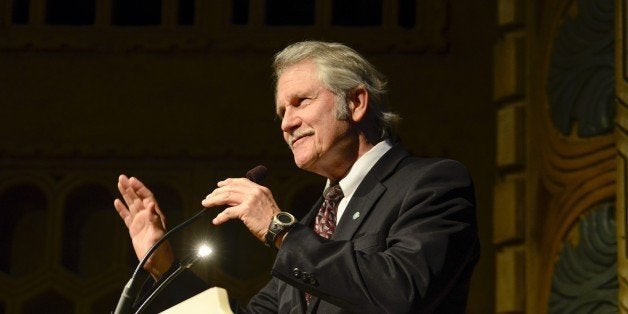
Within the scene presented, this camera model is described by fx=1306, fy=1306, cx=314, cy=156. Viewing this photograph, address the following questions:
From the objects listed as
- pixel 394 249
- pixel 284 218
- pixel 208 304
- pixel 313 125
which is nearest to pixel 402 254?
pixel 394 249

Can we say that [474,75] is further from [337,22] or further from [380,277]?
[380,277]

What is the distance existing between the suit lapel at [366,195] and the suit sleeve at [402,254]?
0.07ft

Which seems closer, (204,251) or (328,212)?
(204,251)

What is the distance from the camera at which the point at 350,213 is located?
8.20 ft

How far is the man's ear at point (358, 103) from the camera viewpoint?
2.68 metres

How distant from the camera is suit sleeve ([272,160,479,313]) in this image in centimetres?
222

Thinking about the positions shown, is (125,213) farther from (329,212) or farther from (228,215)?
(228,215)

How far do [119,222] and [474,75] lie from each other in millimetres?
1656

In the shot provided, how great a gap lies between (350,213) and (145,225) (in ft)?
1.57

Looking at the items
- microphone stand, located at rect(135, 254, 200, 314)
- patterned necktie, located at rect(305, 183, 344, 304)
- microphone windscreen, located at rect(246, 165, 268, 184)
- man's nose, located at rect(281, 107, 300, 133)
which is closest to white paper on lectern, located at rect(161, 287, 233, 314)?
microphone stand, located at rect(135, 254, 200, 314)

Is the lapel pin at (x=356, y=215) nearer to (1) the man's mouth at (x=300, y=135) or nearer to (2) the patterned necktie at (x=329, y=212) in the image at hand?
(2) the patterned necktie at (x=329, y=212)

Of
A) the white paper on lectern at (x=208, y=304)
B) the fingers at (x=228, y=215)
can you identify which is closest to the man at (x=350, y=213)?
the fingers at (x=228, y=215)

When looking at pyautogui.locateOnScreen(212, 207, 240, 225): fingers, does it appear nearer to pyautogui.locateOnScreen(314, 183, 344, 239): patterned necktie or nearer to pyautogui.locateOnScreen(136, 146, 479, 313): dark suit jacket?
pyautogui.locateOnScreen(136, 146, 479, 313): dark suit jacket

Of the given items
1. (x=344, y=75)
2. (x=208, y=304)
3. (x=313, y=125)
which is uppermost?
(x=344, y=75)
